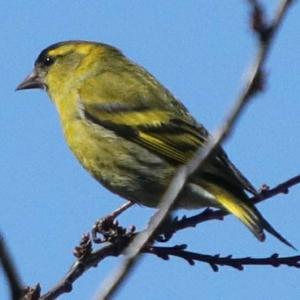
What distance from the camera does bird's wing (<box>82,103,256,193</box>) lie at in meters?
6.14

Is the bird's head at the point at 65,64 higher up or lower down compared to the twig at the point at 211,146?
lower down

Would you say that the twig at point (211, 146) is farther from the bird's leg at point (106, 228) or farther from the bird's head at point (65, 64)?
the bird's head at point (65, 64)

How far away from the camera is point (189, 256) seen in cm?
440

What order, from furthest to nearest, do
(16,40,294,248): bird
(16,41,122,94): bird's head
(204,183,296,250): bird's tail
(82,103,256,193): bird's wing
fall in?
(16,41,122,94): bird's head
(82,103,256,193): bird's wing
(16,40,294,248): bird
(204,183,296,250): bird's tail

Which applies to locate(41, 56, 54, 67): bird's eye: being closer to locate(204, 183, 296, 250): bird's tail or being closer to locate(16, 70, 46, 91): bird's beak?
locate(16, 70, 46, 91): bird's beak

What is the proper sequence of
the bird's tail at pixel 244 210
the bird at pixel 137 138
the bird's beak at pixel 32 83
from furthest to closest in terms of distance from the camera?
the bird's beak at pixel 32 83, the bird at pixel 137 138, the bird's tail at pixel 244 210

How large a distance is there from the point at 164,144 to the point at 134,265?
4544 millimetres

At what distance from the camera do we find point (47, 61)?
8.07 meters

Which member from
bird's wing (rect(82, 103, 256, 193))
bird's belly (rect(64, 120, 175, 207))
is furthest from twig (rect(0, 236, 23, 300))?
bird's belly (rect(64, 120, 175, 207))

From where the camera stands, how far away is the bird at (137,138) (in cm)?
A: 568

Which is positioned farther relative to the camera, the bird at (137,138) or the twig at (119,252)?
the bird at (137,138)

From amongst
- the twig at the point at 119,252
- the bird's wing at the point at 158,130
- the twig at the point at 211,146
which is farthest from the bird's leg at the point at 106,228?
the twig at the point at 211,146

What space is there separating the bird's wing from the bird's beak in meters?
1.16

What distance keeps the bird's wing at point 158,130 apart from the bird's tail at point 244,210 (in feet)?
0.38
